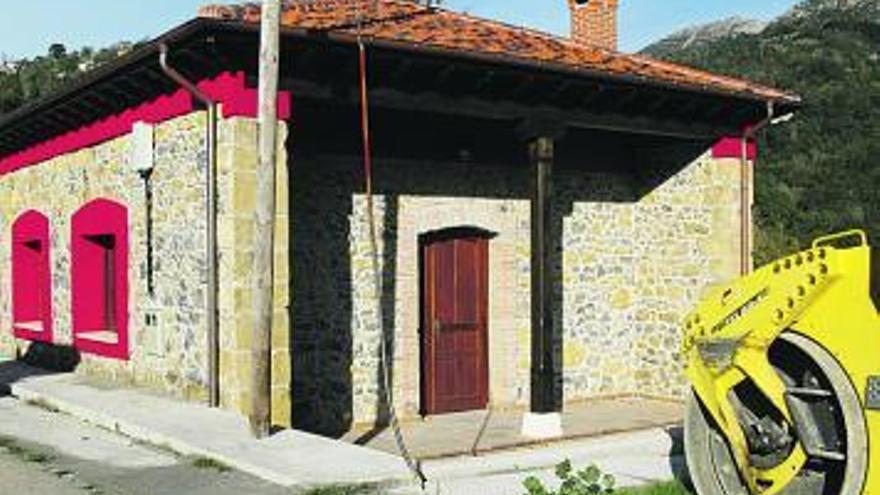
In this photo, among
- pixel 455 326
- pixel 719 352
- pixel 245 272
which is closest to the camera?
pixel 719 352

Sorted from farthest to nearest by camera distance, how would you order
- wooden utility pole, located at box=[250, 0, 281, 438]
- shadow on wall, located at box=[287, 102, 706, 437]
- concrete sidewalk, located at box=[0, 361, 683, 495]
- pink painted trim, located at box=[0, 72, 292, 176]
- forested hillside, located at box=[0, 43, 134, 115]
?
forested hillside, located at box=[0, 43, 134, 115] → shadow on wall, located at box=[287, 102, 706, 437] → pink painted trim, located at box=[0, 72, 292, 176] → wooden utility pole, located at box=[250, 0, 281, 438] → concrete sidewalk, located at box=[0, 361, 683, 495]

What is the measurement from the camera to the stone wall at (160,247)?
945cm

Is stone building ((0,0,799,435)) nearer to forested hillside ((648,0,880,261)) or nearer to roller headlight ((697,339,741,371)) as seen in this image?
roller headlight ((697,339,741,371))

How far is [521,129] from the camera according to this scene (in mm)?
10219

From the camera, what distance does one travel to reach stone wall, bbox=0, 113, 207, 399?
9.45 metres

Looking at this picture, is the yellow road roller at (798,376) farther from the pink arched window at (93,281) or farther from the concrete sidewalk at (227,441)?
the pink arched window at (93,281)

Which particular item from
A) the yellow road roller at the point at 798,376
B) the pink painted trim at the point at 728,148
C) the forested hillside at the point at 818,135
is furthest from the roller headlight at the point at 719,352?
the forested hillside at the point at 818,135

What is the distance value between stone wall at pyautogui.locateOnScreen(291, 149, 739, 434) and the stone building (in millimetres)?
25

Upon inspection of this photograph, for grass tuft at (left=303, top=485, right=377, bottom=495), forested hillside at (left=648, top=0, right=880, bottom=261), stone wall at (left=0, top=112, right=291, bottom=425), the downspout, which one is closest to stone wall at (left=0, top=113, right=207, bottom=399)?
stone wall at (left=0, top=112, right=291, bottom=425)

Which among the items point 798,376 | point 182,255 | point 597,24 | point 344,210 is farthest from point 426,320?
point 798,376

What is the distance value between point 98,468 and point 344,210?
3889 millimetres

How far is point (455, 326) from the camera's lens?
1142 cm

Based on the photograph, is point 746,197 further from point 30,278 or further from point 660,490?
point 30,278

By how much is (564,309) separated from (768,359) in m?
6.86
